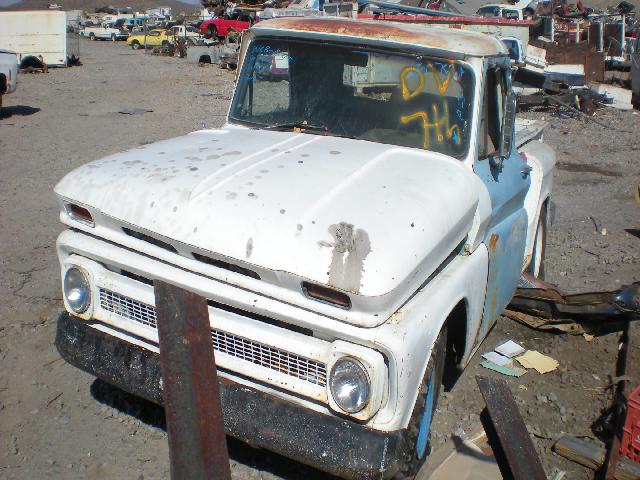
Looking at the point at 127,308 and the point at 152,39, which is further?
the point at 152,39

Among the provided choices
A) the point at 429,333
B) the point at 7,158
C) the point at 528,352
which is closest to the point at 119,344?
the point at 429,333

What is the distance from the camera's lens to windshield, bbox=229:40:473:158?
11.9 ft

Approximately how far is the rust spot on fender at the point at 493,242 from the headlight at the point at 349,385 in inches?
57.5

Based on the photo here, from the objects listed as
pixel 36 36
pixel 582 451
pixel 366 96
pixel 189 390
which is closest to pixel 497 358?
pixel 582 451

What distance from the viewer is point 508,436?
151 centimetres

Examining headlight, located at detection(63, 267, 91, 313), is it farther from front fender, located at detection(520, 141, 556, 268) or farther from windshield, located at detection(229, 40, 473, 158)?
front fender, located at detection(520, 141, 556, 268)

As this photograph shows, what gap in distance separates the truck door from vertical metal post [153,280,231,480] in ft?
7.67

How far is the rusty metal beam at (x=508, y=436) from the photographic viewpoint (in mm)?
1485

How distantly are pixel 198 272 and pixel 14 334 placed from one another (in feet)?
7.72

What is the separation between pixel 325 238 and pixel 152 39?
123 feet

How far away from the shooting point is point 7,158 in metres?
9.95

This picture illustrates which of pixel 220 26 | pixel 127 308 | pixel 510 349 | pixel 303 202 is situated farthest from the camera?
pixel 220 26

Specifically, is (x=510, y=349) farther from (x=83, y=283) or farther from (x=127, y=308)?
(x=83, y=283)

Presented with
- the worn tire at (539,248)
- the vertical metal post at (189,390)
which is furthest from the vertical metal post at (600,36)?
the vertical metal post at (189,390)
